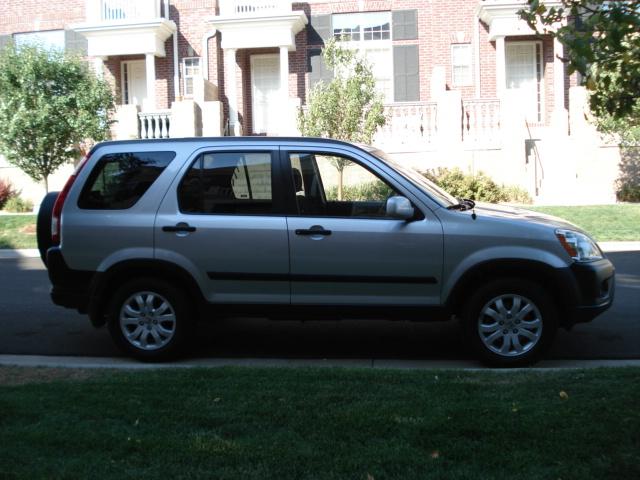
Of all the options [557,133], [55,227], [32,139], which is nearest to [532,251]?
[55,227]

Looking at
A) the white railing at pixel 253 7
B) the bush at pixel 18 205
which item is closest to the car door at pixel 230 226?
the bush at pixel 18 205

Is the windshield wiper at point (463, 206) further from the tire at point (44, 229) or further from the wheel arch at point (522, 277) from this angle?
the tire at point (44, 229)

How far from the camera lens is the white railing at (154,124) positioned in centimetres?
2286

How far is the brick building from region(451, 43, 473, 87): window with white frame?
0.11 feet

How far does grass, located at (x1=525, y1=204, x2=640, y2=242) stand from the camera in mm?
15273

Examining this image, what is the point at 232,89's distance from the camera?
25.0 m

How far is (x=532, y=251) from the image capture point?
6.08 meters

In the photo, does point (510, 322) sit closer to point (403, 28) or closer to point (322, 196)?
point (322, 196)

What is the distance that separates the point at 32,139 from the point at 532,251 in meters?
15.1

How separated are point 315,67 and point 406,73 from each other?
3016 millimetres

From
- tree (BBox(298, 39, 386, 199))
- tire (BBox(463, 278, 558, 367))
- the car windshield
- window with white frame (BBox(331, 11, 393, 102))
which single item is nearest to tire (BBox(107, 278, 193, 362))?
the car windshield

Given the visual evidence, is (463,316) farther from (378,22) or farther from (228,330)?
(378,22)

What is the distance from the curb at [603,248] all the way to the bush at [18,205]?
20.5 ft

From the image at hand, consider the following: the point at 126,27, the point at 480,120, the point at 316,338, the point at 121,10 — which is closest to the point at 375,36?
the point at 480,120
